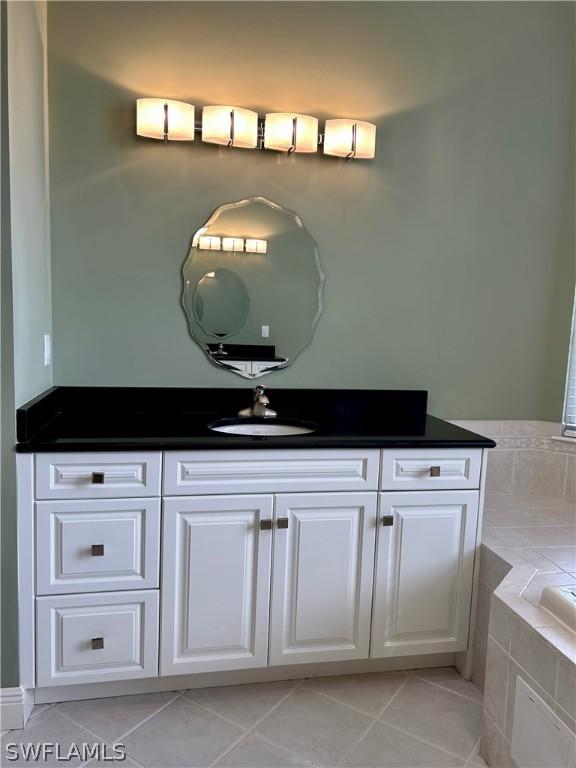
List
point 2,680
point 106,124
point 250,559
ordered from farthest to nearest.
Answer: point 106,124, point 250,559, point 2,680

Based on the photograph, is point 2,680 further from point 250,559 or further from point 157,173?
point 157,173

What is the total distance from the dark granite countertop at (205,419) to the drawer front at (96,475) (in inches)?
1.5

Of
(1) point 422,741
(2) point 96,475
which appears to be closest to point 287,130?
(2) point 96,475

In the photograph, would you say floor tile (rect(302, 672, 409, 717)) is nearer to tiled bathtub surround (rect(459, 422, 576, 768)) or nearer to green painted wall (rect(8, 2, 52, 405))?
tiled bathtub surround (rect(459, 422, 576, 768))

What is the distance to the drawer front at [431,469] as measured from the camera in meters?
2.12

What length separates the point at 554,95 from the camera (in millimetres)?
2717

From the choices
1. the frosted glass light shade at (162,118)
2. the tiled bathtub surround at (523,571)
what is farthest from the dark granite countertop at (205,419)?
the frosted glass light shade at (162,118)

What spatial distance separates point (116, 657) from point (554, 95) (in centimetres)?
287

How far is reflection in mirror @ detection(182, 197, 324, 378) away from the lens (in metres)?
2.49

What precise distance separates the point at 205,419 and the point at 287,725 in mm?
1095

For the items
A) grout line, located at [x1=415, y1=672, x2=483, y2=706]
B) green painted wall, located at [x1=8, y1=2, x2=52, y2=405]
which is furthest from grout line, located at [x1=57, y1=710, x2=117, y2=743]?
grout line, located at [x1=415, y1=672, x2=483, y2=706]

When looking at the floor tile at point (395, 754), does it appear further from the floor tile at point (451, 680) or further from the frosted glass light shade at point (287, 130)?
the frosted glass light shade at point (287, 130)

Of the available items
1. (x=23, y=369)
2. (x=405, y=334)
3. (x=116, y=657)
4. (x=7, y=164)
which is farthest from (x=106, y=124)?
(x=116, y=657)

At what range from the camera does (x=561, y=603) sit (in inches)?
62.9
